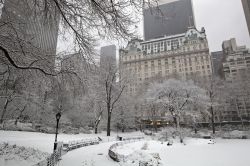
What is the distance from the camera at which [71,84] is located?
11.0m

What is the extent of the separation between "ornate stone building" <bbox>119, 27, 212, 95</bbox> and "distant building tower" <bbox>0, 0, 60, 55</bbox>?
78914 mm

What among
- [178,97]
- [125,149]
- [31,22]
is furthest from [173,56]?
[31,22]

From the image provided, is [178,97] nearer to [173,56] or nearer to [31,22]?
[31,22]

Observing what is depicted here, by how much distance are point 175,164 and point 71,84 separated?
29.8 feet

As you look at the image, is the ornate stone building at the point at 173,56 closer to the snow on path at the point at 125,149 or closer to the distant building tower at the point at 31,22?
the snow on path at the point at 125,149

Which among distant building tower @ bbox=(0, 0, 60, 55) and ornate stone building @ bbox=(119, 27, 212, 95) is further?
ornate stone building @ bbox=(119, 27, 212, 95)

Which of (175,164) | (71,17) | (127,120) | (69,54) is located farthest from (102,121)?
(71,17)

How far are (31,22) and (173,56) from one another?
9211cm

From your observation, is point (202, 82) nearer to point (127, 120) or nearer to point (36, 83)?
point (127, 120)

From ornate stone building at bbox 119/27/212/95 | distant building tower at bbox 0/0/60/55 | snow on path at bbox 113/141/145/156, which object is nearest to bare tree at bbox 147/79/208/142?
snow on path at bbox 113/141/145/156

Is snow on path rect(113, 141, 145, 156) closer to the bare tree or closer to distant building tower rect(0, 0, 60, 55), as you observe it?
distant building tower rect(0, 0, 60, 55)

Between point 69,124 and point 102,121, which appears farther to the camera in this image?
point 102,121

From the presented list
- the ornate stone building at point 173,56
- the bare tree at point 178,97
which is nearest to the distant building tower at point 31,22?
the bare tree at point 178,97

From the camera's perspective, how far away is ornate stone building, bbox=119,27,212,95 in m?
90.5
